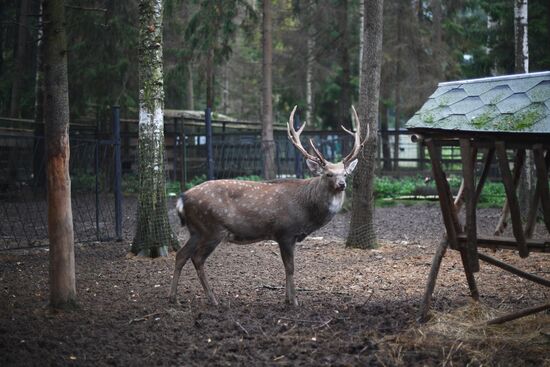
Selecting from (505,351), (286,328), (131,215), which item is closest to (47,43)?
(286,328)

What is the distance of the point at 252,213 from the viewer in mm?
7438

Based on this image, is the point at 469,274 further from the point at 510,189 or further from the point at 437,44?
the point at 437,44

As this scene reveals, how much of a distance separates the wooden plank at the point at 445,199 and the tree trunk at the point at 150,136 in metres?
4.88

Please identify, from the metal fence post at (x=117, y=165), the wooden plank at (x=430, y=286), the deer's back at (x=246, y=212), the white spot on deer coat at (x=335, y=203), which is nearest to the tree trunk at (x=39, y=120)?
the metal fence post at (x=117, y=165)

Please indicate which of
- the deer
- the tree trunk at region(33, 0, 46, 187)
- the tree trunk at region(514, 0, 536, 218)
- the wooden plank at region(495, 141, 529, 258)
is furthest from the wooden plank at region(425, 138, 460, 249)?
the tree trunk at region(33, 0, 46, 187)

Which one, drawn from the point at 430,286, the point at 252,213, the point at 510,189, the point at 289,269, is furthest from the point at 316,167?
the point at 510,189

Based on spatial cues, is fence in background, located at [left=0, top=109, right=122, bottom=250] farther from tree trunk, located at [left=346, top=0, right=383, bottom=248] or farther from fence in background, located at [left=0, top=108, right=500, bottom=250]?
tree trunk, located at [left=346, top=0, right=383, bottom=248]

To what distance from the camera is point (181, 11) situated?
2442 centimetres

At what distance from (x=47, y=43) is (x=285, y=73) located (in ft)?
75.8

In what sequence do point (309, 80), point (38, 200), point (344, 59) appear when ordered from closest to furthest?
point (38, 200), point (344, 59), point (309, 80)

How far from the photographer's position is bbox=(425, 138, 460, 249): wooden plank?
19.8 feet

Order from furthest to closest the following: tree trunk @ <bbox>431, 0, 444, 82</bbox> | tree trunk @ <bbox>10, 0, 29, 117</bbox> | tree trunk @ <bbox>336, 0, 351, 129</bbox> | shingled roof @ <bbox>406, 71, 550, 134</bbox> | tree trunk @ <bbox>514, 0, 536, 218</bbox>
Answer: tree trunk @ <bbox>336, 0, 351, 129</bbox>, tree trunk @ <bbox>431, 0, 444, 82</bbox>, tree trunk @ <bbox>10, 0, 29, 117</bbox>, tree trunk @ <bbox>514, 0, 536, 218</bbox>, shingled roof @ <bbox>406, 71, 550, 134</bbox>

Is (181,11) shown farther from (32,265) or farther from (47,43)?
(47,43)

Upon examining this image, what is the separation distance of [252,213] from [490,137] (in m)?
2.81
